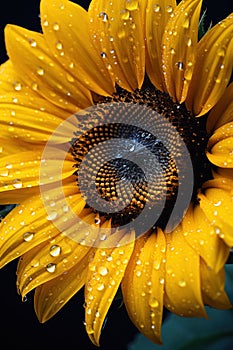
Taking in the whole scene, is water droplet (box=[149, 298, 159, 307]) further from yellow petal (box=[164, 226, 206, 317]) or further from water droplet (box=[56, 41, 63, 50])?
water droplet (box=[56, 41, 63, 50])

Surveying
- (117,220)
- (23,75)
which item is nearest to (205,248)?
(117,220)

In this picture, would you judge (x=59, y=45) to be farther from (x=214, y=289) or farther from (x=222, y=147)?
(x=214, y=289)

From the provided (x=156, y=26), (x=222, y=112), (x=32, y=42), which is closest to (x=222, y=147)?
(x=222, y=112)

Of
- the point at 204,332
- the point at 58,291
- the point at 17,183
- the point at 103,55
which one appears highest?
the point at 103,55

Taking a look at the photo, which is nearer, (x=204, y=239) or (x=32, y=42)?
(x=204, y=239)

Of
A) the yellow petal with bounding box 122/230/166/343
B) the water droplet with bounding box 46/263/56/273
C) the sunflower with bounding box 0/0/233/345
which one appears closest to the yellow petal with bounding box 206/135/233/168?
the sunflower with bounding box 0/0/233/345

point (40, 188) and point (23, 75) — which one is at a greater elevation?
point (23, 75)

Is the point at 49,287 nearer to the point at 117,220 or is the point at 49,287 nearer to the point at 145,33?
the point at 117,220
